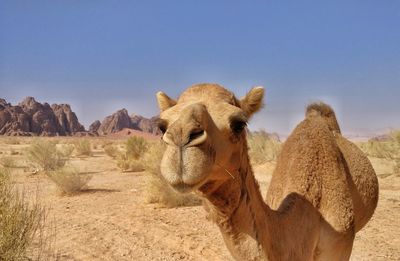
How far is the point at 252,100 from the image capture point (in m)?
3.47

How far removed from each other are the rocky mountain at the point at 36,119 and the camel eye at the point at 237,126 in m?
122

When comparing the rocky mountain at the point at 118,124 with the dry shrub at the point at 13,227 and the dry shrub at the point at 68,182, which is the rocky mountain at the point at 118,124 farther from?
the dry shrub at the point at 13,227

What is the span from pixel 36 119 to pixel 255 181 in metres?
143

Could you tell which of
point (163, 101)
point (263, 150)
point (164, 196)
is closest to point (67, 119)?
point (263, 150)

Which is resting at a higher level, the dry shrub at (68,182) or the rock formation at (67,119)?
the rock formation at (67,119)

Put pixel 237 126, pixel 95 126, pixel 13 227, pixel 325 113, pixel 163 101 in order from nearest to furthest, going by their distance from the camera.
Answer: pixel 237 126 → pixel 163 101 → pixel 13 227 → pixel 325 113 → pixel 95 126

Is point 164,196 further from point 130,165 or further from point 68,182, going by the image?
point 130,165

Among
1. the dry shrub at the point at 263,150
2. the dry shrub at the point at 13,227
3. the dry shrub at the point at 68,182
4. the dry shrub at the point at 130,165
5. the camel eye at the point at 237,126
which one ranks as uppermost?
the dry shrub at the point at 263,150

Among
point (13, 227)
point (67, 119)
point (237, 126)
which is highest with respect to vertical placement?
point (67, 119)

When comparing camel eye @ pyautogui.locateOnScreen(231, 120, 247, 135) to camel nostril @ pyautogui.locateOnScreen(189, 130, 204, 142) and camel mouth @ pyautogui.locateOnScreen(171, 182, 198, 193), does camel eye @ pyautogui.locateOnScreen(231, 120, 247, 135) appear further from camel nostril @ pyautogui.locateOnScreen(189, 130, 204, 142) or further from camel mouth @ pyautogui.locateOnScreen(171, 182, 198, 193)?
camel mouth @ pyautogui.locateOnScreen(171, 182, 198, 193)

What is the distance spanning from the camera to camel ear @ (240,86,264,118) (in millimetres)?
3469

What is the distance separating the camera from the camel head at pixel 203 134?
2.44 metres

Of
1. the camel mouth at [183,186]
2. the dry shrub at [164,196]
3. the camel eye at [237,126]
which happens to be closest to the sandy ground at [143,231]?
the dry shrub at [164,196]

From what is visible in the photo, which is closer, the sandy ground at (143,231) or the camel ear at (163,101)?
the camel ear at (163,101)
